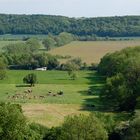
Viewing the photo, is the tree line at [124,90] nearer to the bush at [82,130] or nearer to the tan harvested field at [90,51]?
the bush at [82,130]

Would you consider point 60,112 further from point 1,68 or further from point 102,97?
point 1,68

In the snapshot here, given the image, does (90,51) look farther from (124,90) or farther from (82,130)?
(82,130)

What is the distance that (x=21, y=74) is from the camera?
117625 millimetres

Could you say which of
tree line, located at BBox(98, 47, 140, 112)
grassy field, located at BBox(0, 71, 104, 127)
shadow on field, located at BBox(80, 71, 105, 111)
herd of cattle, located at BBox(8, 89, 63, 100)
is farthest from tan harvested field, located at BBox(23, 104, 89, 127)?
herd of cattle, located at BBox(8, 89, 63, 100)

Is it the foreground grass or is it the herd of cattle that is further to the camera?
the herd of cattle

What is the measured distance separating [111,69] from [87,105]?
34548mm

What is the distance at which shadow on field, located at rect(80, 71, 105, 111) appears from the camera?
71688 millimetres

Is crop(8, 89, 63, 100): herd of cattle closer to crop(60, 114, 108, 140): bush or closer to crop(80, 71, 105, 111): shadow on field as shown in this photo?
crop(80, 71, 105, 111): shadow on field

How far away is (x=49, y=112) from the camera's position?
67562 millimetres

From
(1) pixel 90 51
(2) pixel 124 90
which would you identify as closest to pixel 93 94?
(2) pixel 124 90

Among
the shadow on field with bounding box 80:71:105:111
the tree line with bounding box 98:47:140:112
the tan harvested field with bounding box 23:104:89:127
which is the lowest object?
the shadow on field with bounding box 80:71:105:111

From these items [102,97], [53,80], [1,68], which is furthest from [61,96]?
[1,68]

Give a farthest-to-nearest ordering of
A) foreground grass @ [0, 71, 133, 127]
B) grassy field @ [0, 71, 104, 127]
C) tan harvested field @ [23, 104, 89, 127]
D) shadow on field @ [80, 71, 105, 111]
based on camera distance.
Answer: shadow on field @ [80, 71, 105, 111], grassy field @ [0, 71, 104, 127], foreground grass @ [0, 71, 133, 127], tan harvested field @ [23, 104, 89, 127]

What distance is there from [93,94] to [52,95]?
7.06 m
